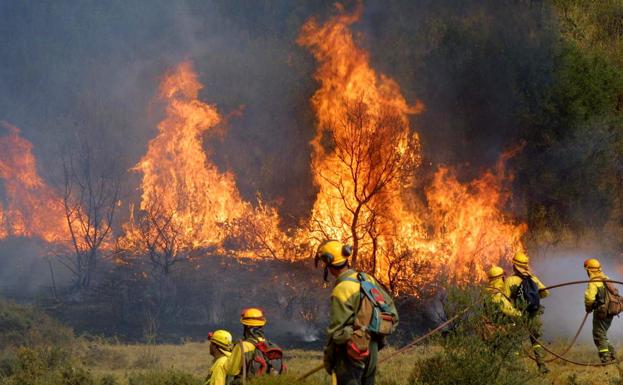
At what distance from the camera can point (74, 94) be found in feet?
108

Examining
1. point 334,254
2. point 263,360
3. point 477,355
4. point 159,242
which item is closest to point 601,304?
point 477,355

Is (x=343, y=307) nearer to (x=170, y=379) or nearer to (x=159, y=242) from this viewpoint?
(x=170, y=379)

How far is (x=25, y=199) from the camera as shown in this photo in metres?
30.1

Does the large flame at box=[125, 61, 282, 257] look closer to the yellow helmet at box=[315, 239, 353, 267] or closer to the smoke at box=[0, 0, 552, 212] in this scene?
the smoke at box=[0, 0, 552, 212]

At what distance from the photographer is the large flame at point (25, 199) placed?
95.0ft

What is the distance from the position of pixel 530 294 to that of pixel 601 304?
1.84m

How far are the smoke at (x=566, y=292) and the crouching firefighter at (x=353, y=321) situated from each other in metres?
12.1

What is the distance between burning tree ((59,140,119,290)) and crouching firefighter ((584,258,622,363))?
16.4 m

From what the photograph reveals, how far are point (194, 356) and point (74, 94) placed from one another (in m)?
20.0

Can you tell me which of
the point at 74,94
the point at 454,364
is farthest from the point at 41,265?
the point at 454,364

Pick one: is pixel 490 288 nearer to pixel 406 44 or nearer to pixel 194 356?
pixel 194 356

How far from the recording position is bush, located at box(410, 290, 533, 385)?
9.52 m

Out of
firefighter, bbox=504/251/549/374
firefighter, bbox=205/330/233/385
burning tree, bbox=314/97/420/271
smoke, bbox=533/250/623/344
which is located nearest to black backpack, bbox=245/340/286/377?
firefighter, bbox=205/330/233/385

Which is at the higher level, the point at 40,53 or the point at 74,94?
the point at 40,53
